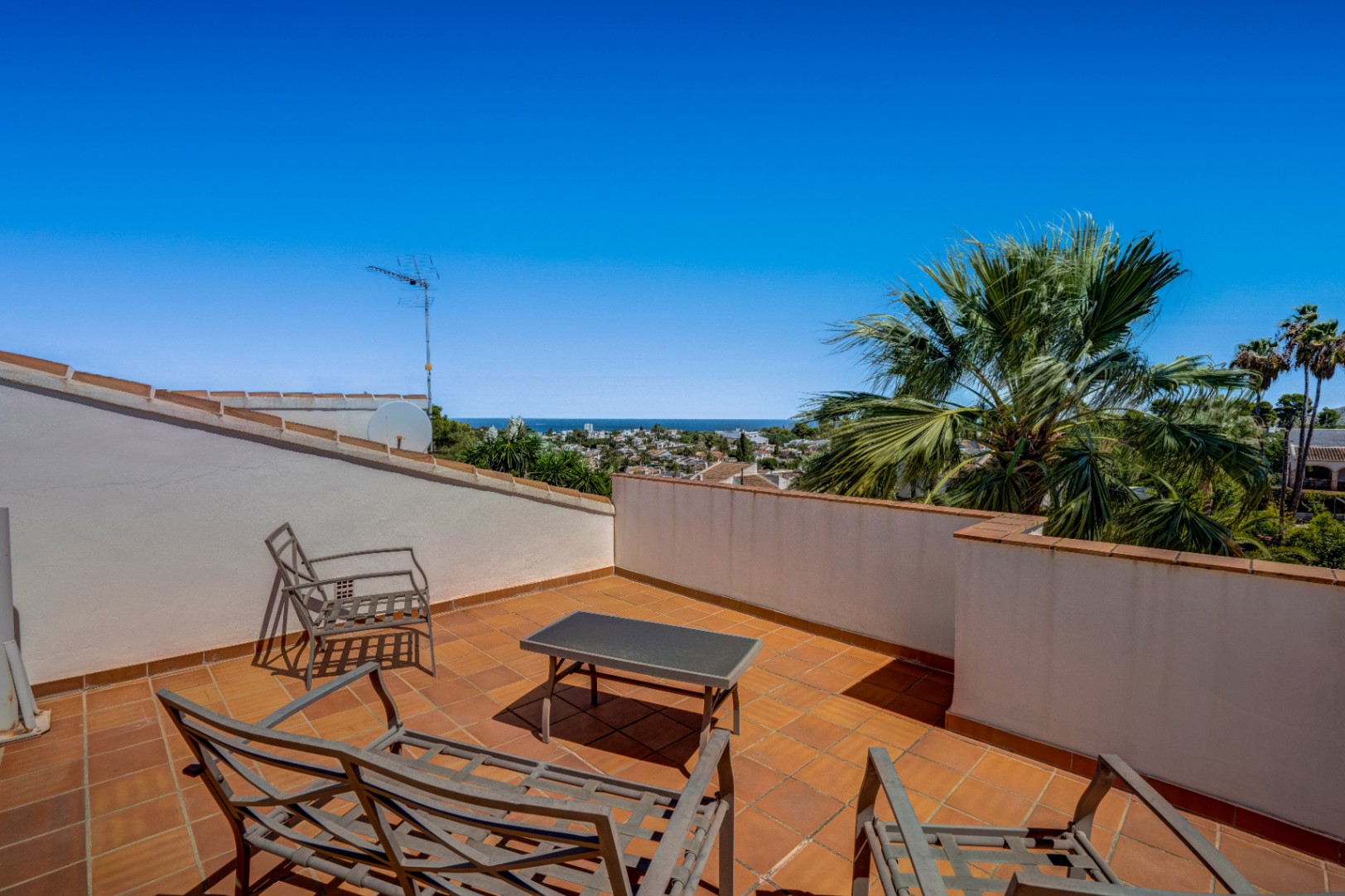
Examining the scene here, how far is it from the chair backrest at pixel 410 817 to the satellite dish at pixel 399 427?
5049 millimetres

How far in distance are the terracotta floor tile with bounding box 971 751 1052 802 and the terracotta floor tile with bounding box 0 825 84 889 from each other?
365 centimetres

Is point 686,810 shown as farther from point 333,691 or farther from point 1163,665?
point 1163,665

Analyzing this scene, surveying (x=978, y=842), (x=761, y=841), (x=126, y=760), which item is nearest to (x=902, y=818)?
(x=978, y=842)

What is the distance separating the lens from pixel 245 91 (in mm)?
6953

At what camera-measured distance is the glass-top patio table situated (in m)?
2.47

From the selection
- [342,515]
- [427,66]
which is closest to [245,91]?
[427,66]

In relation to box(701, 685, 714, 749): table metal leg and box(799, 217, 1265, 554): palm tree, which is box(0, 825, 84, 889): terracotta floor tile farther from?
box(799, 217, 1265, 554): palm tree

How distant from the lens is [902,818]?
1.35m

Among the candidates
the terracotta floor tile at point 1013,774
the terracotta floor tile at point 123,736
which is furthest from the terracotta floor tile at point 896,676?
the terracotta floor tile at point 123,736

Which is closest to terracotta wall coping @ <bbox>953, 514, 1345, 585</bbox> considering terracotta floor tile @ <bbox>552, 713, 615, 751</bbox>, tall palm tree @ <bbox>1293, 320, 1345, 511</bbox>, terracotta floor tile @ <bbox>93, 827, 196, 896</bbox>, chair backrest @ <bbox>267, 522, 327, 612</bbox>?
terracotta floor tile @ <bbox>552, 713, 615, 751</bbox>

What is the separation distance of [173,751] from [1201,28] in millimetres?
12774

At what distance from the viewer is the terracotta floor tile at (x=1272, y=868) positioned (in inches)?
75.0

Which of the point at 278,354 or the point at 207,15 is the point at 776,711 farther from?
the point at 278,354

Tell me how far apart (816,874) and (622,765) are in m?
1.00
